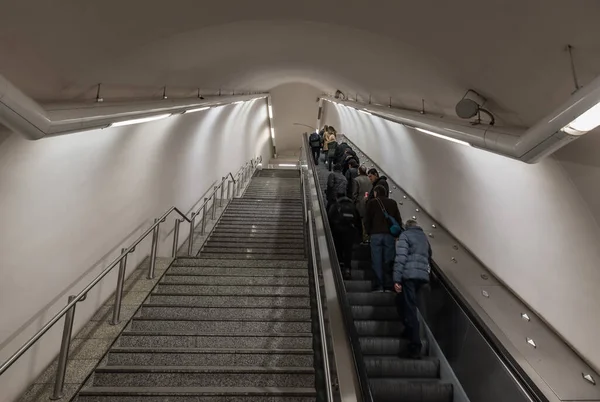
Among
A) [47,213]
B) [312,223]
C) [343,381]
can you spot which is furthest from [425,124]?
[47,213]

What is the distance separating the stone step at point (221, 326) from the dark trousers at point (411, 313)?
3.33 ft

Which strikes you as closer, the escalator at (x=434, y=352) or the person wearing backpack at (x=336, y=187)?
the escalator at (x=434, y=352)

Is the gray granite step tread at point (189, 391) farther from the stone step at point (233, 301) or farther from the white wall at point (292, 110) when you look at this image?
the white wall at point (292, 110)

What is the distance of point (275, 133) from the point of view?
24.4 metres

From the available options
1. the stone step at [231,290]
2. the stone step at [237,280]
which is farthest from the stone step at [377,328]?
the stone step at [237,280]

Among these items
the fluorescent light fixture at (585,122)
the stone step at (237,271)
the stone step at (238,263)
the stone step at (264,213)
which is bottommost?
the stone step at (237,271)

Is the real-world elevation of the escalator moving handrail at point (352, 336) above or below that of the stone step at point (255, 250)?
below

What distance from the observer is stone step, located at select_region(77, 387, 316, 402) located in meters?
2.78

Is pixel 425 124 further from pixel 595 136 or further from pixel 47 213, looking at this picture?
pixel 47 213

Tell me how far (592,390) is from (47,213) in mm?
4808

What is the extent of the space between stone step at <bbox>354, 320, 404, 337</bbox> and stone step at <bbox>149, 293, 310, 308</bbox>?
65 cm

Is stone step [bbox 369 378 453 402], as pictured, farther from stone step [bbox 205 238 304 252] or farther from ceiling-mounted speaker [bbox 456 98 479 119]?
stone step [bbox 205 238 304 252]

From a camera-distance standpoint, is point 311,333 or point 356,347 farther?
point 311,333

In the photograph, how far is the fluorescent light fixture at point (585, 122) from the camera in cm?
175
